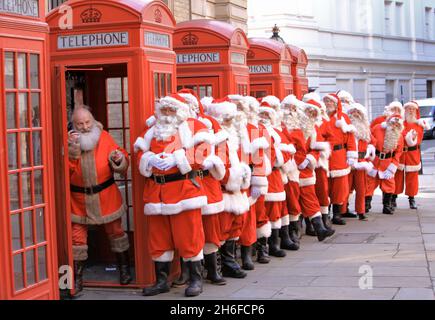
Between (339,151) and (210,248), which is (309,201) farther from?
(210,248)

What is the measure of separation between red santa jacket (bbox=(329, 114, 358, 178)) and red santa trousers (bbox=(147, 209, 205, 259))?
4.61m

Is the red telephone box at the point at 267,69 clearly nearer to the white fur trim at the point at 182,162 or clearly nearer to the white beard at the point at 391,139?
the white beard at the point at 391,139

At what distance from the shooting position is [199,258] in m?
8.33

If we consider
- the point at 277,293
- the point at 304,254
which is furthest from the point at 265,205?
the point at 277,293

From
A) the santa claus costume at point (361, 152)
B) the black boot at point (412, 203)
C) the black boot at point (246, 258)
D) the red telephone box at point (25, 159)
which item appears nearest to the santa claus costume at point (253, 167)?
the black boot at point (246, 258)

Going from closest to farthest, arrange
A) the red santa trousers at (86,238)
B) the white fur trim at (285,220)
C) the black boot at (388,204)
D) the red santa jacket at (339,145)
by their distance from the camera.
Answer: the red santa trousers at (86,238) → the white fur trim at (285,220) → the red santa jacket at (339,145) → the black boot at (388,204)

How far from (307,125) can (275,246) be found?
1708 mm

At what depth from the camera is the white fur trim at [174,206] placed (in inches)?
320

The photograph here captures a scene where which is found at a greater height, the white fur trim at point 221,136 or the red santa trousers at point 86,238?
the white fur trim at point 221,136

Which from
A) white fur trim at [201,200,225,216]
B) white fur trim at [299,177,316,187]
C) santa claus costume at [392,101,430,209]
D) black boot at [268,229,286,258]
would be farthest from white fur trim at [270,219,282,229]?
santa claus costume at [392,101,430,209]

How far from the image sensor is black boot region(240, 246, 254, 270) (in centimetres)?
972

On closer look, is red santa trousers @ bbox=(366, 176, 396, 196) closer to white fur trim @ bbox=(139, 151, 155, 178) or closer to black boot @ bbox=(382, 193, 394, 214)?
black boot @ bbox=(382, 193, 394, 214)

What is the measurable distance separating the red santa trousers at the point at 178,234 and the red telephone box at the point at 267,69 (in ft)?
19.7

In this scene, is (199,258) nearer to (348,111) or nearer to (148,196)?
(148,196)
